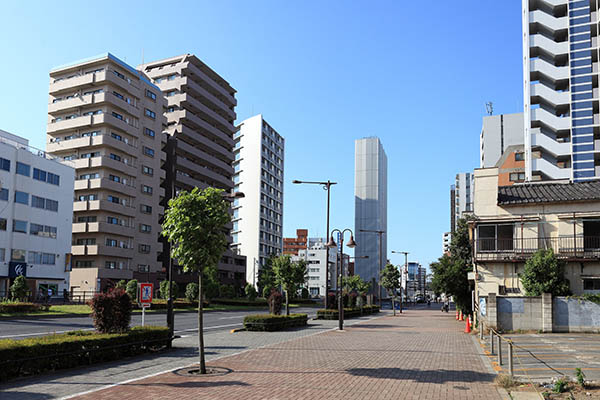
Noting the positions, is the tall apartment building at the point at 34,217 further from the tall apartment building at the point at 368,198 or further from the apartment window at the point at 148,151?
the tall apartment building at the point at 368,198

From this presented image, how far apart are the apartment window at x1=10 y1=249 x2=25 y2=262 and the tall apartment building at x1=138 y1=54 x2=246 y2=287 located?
26936 millimetres

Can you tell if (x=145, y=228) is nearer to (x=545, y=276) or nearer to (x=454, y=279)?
(x=454, y=279)

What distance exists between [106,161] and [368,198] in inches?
4232

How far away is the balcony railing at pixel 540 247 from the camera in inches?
1112

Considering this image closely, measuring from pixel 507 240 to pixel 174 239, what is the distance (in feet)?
72.2

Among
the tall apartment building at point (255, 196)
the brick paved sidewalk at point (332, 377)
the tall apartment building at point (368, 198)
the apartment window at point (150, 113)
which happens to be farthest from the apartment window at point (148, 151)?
the tall apartment building at point (368, 198)

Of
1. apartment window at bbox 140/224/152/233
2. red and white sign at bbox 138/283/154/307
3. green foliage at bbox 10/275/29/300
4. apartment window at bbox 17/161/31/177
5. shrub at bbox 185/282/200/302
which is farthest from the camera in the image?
apartment window at bbox 140/224/152/233

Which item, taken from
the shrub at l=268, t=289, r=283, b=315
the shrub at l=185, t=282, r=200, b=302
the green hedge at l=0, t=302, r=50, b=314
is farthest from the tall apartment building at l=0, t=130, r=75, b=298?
the shrub at l=268, t=289, r=283, b=315

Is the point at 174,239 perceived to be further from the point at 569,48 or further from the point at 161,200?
the point at 161,200

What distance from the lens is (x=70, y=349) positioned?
14.2m

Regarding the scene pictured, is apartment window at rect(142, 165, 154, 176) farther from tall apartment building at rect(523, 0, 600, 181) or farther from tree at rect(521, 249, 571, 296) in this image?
tree at rect(521, 249, 571, 296)

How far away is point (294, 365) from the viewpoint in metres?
15.4

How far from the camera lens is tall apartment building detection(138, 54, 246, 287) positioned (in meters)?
90.6

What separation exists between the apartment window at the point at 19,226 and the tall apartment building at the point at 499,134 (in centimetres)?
8561
